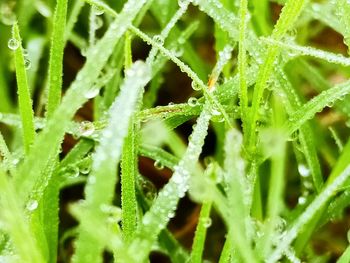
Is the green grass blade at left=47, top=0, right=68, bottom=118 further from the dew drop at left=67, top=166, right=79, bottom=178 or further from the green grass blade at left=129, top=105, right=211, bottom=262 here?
the green grass blade at left=129, top=105, right=211, bottom=262

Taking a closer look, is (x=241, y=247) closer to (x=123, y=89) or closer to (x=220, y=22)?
(x=123, y=89)

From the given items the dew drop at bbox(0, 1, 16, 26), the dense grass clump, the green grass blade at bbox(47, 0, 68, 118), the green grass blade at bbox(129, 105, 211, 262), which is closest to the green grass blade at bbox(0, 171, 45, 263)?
the dense grass clump

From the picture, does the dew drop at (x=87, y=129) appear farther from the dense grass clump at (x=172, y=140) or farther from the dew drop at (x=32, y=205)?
the dew drop at (x=32, y=205)

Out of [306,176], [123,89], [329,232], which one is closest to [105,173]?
[123,89]

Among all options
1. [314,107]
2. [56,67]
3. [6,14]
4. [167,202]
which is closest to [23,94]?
[56,67]

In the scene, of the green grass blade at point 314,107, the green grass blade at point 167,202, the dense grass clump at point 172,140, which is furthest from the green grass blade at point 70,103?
the green grass blade at point 314,107

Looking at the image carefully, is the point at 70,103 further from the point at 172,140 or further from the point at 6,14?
the point at 6,14
